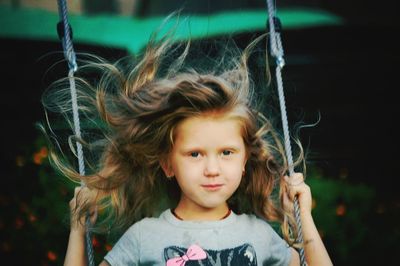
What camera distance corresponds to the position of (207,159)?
6.15ft

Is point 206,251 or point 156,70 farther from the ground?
point 156,70

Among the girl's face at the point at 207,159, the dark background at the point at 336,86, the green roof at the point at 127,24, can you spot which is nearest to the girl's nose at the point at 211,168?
the girl's face at the point at 207,159

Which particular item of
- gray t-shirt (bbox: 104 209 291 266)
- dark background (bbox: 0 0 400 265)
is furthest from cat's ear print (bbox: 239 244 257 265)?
dark background (bbox: 0 0 400 265)

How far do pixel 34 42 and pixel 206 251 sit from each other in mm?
1721

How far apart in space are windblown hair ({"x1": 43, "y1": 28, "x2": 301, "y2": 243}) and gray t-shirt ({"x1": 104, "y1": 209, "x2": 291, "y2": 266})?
0.10 m

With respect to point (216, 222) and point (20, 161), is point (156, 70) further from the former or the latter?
point (20, 161)

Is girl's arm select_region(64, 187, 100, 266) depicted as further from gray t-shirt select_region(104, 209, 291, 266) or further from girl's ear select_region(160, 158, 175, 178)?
girl's ear select_region(160, 158, 175, 178)

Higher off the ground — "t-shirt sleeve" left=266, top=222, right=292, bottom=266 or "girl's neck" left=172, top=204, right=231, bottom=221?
"girl's neck" left=172, top=204, right=231, bottom=221

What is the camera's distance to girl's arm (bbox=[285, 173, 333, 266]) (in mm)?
2025

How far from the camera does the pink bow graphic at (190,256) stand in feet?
6.16

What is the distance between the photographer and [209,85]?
1.99m

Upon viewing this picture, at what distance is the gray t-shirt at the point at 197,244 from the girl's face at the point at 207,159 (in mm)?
56

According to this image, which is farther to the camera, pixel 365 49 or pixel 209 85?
pixel 365 49

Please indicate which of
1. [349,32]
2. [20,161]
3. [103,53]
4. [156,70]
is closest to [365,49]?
[349,32]
